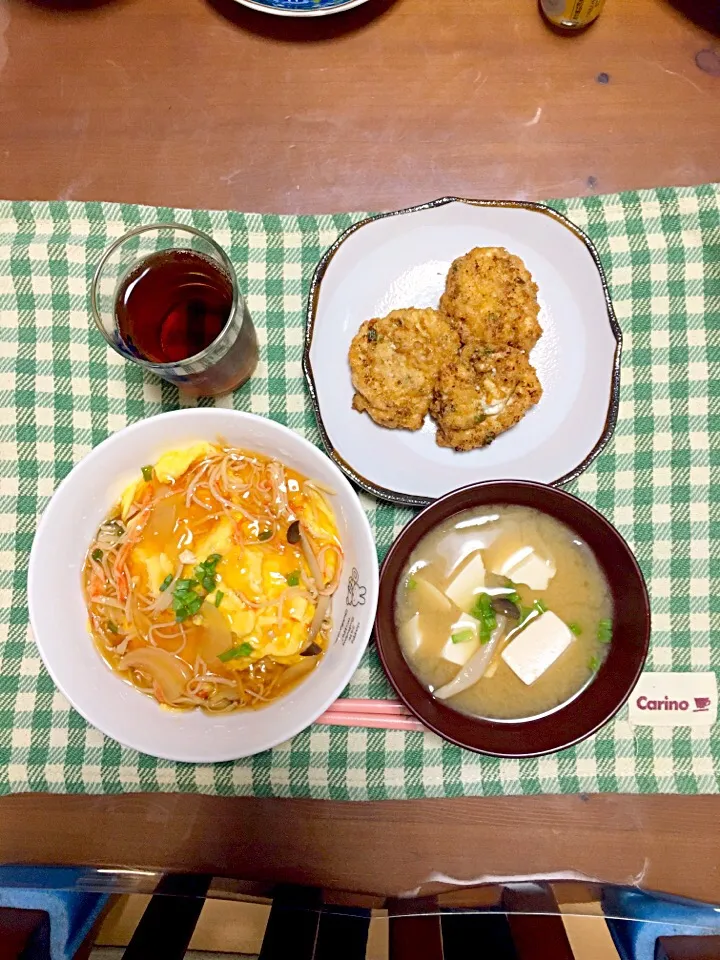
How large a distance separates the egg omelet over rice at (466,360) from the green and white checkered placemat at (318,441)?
0.90 feet

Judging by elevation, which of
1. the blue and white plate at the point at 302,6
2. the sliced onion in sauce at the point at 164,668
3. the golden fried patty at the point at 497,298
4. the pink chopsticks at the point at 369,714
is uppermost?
the blue and white plate at the point at 302,6

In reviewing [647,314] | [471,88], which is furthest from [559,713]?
[471,88]

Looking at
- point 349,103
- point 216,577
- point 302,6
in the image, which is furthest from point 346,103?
point 216,577

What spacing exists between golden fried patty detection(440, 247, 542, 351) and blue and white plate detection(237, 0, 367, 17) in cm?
85

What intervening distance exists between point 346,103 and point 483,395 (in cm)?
108

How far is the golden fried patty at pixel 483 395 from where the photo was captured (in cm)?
194

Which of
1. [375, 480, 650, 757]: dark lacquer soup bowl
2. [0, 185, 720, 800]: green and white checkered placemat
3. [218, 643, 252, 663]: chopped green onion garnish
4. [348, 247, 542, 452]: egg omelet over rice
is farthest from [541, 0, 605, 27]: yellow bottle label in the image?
[218, 643, 252, 663]: chopped green onion garnish

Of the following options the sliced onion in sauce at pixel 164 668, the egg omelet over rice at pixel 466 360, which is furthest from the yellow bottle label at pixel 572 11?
the sliced onion in sauce at pixel 164 668

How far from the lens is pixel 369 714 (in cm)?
202

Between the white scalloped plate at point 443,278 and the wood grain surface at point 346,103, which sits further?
the wood grain surface at point 346,103

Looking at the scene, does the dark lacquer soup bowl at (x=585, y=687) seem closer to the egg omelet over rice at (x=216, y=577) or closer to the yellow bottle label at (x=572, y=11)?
the egg omelet over rice at (x=216, y=577)

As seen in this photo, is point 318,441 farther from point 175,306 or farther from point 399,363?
point 175,306

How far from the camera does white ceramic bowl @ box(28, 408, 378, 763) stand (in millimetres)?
1687

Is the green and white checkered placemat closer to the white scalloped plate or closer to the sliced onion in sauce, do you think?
the white scalloped plate
